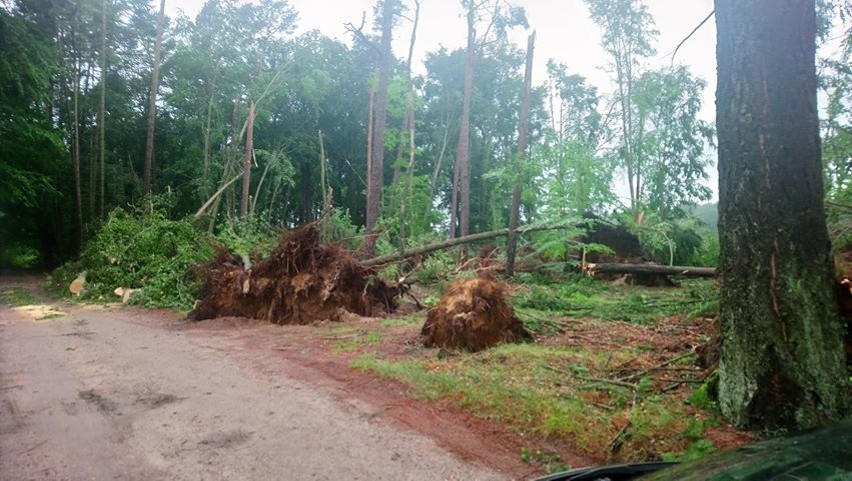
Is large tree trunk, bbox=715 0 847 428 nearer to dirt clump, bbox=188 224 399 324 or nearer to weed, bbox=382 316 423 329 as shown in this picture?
weed, bbox=382 316 423 329

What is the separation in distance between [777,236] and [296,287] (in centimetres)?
861

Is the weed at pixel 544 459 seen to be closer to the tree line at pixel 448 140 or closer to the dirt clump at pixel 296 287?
the tree line at pixel 448 140

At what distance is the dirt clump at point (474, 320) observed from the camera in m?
6.62

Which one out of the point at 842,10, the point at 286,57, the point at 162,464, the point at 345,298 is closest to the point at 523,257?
the point at 345,298

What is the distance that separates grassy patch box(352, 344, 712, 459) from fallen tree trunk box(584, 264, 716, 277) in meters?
8.91

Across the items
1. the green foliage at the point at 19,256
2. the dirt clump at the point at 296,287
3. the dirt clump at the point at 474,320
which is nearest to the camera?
the dirt clump at the point at 474,320

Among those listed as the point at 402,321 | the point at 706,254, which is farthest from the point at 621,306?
the point at 706,254

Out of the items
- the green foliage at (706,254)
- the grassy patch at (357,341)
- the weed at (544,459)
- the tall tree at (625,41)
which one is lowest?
the weed at (544,459)

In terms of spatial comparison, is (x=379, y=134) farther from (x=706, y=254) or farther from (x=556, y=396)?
(x=706, y=254)

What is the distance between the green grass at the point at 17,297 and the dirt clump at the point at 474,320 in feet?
41.3

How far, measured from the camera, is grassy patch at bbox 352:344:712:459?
140 inches

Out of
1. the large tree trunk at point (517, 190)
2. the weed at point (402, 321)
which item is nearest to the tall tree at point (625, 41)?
the large tree trunk at point (517, 190)

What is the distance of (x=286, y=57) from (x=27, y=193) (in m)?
16.0

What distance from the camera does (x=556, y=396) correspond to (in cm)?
438
